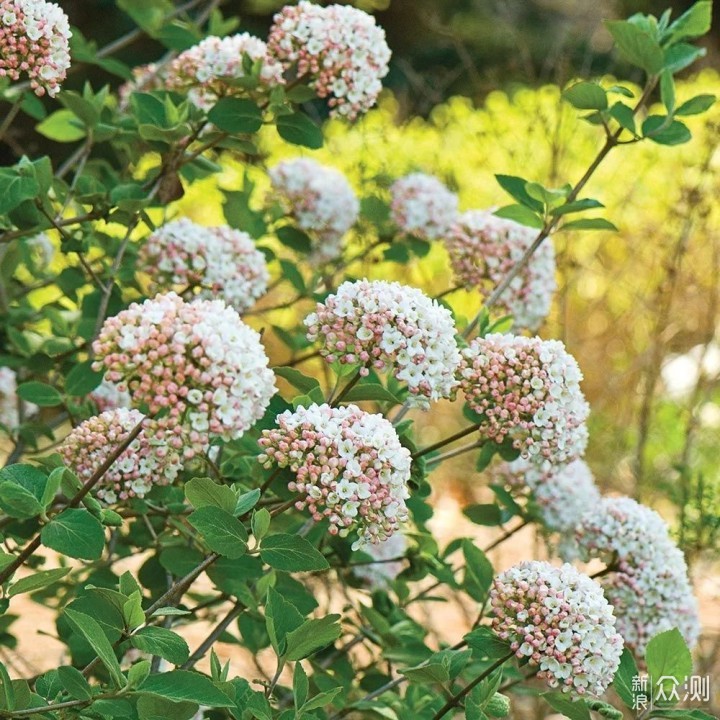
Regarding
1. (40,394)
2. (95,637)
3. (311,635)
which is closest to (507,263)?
(40,394)

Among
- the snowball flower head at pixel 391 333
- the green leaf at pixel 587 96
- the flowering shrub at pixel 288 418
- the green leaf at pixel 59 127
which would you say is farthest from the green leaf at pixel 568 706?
the green leaf at pixel 59 127

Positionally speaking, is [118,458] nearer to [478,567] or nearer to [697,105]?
[478,567]

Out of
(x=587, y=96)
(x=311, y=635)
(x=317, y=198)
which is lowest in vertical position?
(x=311, y=635)

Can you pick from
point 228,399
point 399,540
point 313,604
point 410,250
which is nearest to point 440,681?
point 313,604

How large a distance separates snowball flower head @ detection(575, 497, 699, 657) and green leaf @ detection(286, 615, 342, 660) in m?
0.82

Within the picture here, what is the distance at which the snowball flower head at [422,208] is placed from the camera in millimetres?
A: 2896

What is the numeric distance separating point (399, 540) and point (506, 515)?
254 mm

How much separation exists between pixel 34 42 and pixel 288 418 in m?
0.81

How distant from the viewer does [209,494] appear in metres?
1.54

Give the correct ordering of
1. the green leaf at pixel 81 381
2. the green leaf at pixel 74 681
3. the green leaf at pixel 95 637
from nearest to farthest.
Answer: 1. the green leaf at pixel 95 637
2. the green leaf at pixel 74 681
3. the green leaf at pixel 81 381

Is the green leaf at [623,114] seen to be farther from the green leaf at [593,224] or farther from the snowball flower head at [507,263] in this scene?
the snowball flower head at [507,263]

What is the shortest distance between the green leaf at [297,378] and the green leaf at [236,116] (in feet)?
2.19

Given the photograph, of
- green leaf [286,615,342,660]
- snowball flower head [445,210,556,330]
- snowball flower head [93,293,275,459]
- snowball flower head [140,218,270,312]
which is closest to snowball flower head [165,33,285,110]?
snowball flower head [140,218,270,312]

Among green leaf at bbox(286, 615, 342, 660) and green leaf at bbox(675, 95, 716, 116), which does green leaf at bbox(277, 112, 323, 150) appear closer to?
green leaf at bbox(675, 95, 716, 116)
